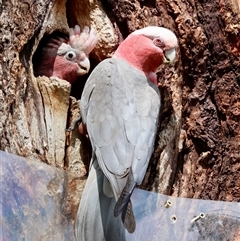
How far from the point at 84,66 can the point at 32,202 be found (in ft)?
2.53

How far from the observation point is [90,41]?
2.56m

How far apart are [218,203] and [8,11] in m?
1.11

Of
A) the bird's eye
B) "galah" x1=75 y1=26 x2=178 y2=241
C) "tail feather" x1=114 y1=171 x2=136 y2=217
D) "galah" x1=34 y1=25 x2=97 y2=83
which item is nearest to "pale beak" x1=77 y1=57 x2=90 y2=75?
"galah" x1=34 y1=25 x2=97 y2=83

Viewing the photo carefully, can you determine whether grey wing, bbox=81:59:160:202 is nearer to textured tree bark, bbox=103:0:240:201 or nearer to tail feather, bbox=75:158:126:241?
tail feather, bbox=75:158:126:241

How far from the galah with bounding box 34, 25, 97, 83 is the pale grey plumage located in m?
0.27

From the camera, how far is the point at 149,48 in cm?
241

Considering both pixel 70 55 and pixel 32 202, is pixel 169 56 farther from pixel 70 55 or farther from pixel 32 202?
pixel 32 202

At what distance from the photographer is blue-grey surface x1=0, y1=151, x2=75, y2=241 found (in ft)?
6.56

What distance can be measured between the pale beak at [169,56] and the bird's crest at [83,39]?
33 centimetres

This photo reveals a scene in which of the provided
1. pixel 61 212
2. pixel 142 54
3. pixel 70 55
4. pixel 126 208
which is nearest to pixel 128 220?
pixel 126 208

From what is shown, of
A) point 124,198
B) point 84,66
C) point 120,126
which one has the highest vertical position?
point 84,66

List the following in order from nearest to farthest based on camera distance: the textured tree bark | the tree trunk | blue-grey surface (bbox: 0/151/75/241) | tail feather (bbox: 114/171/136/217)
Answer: tail feather (bbox: 114/171/136/217) < blue-grey surface (bbox: 0/151/75/241) < the tree trunk < the textured tree bark

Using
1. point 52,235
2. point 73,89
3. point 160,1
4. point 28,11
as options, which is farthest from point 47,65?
point 52,235

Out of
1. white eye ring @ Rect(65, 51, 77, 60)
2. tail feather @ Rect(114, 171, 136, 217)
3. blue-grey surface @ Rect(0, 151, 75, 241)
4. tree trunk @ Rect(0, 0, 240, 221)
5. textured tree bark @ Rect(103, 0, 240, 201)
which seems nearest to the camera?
tail feather @ Rect(114, 171, 136, 217)
